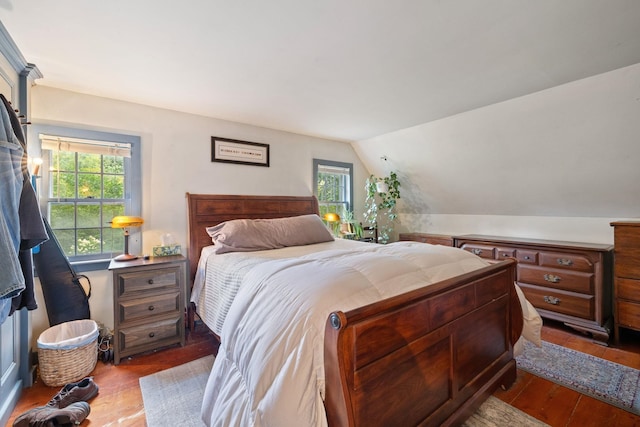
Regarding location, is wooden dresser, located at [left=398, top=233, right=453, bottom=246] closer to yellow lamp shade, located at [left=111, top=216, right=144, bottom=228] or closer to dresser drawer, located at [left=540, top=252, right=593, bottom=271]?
dresser drawer, located at [left=540, top=252, right=593, bottom=271]

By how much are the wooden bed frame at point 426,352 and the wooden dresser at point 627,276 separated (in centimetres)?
140

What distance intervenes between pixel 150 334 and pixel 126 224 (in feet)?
3.22

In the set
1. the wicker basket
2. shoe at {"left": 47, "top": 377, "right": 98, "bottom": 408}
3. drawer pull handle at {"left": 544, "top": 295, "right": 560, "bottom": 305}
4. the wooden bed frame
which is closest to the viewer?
the wooden bed frame

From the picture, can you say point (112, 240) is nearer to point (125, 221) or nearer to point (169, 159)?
point (125, 221)

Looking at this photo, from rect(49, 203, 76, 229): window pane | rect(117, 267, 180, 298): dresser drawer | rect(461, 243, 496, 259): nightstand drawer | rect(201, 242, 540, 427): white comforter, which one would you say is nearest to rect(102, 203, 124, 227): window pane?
rect(49, 203, 76, 229): window pane

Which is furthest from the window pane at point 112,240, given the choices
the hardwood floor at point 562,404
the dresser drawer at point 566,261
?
the dresser drawer at point 566,261

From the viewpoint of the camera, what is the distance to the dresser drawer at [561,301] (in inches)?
105

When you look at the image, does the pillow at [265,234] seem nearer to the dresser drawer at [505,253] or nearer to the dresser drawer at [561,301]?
the dresser drawer at [505,253]

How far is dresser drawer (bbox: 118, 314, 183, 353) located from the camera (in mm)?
2285

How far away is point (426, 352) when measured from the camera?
1.30 meters

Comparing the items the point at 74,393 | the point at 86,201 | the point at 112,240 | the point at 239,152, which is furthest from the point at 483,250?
the point at 86,201

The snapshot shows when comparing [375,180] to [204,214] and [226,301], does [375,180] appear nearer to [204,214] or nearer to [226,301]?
[204,214]

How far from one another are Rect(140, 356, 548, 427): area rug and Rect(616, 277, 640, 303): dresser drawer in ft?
5.67

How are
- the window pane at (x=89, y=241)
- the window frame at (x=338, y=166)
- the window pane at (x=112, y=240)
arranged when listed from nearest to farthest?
the window pane at (x=89, y=241), the window pane at (x=112, y=240), the window frame at (x=338, y=166)
